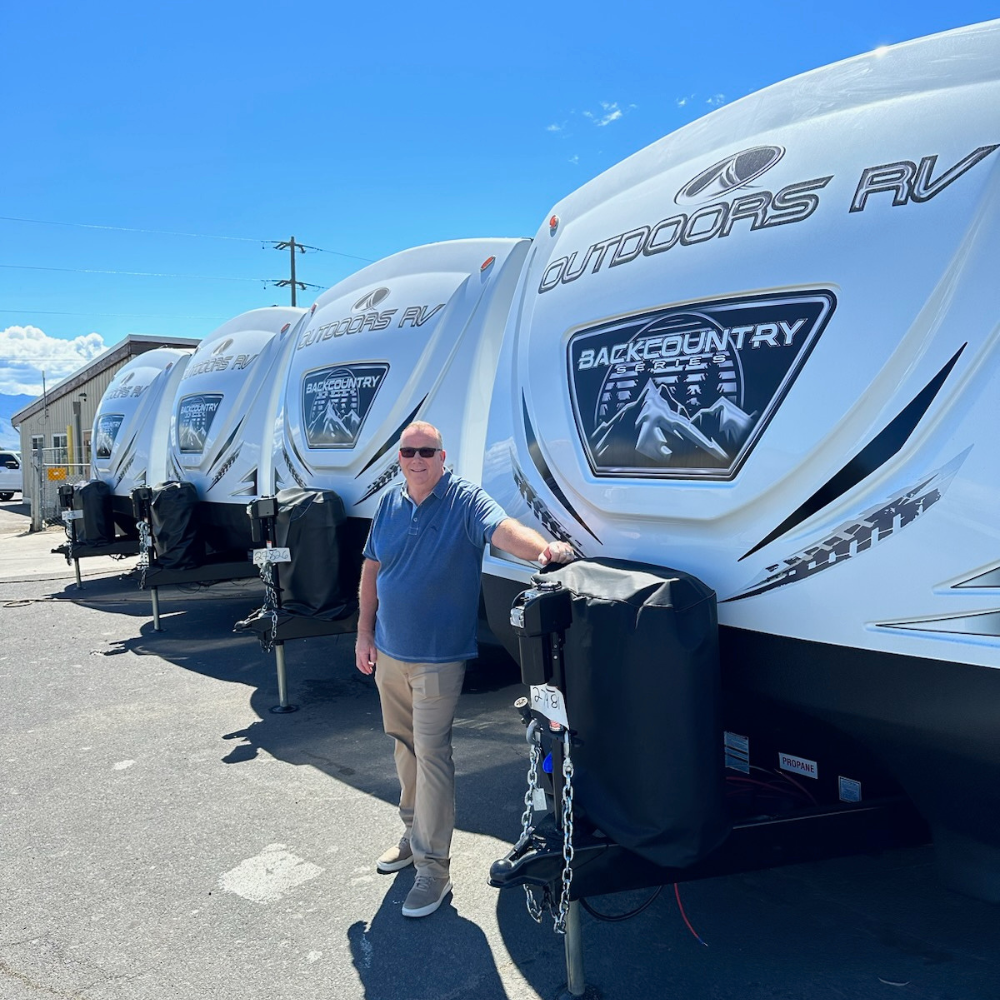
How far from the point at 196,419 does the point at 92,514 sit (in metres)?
2.96

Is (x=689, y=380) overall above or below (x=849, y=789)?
above

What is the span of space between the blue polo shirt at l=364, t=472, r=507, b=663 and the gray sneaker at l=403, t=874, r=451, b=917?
2.36ft

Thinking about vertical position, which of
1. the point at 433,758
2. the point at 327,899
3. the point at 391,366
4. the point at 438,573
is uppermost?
the point at 391,366

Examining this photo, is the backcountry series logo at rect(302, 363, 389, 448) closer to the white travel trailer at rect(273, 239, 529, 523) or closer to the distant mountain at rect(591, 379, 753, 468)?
the white travel trailer at rect(273, 239, 529, 523)

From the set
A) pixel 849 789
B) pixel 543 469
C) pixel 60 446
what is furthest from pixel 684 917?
pixel 60 446

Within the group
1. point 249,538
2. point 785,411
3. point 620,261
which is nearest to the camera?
point 785,411

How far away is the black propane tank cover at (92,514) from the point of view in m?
9.51

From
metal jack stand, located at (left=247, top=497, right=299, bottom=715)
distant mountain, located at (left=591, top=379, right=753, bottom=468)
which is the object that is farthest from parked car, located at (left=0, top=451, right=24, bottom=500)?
distant mountain, located at (left=591, top=379, right=753, bottom=468)

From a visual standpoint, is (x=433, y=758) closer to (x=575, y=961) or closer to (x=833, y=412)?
(x=575, y=961)

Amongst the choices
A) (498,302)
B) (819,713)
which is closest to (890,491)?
(819,713)

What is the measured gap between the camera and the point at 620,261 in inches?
109

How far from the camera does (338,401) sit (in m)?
5.12

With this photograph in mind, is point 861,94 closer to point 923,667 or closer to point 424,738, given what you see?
point 923,667

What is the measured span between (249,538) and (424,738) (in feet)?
14.3
